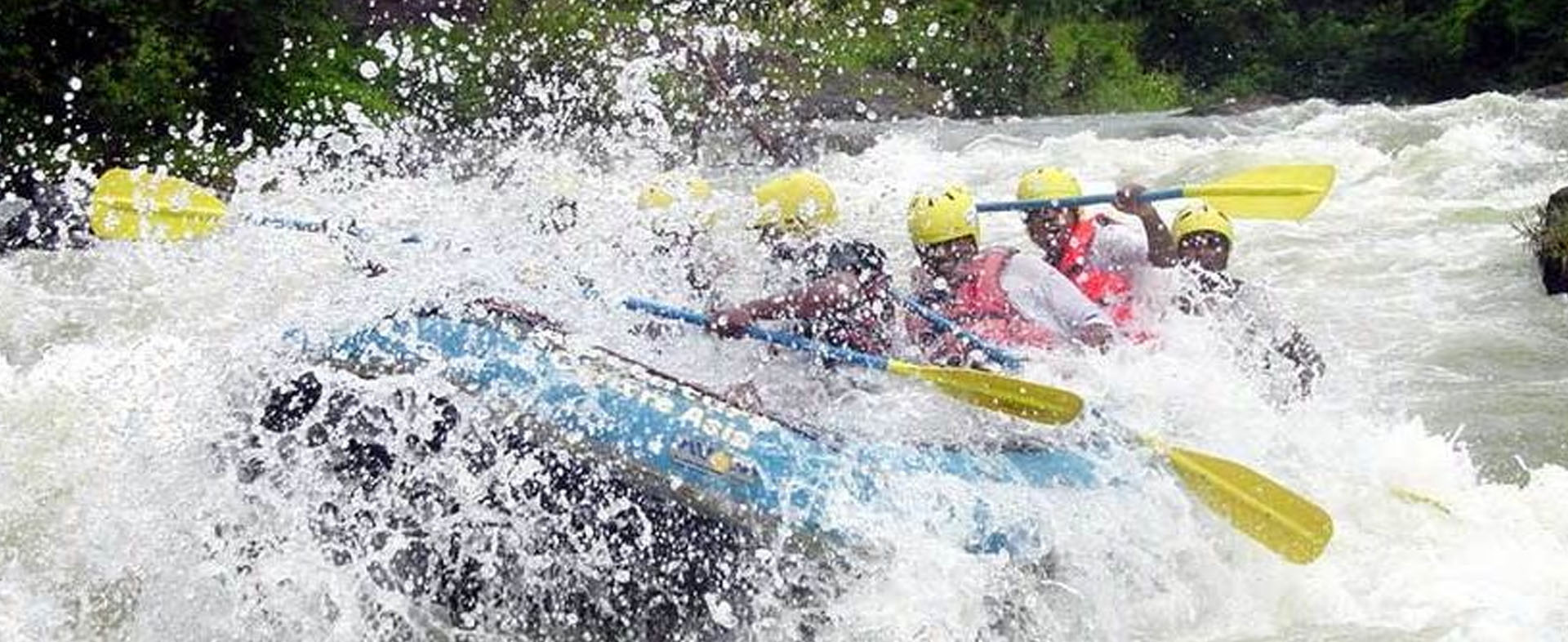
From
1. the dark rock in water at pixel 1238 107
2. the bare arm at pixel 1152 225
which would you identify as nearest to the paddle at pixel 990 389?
the bare arm at pixel 1152 225

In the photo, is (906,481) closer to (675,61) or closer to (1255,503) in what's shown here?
(1255,503)

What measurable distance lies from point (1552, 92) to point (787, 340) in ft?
47.5

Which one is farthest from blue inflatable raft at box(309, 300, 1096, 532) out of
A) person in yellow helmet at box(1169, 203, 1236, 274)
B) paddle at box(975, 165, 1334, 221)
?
paddle at box(975, 165, 1334, 221)

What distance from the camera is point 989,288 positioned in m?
5.83

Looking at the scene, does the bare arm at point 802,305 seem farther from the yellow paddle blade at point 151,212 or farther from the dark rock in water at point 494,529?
the yellow paddle blade at point 151,212

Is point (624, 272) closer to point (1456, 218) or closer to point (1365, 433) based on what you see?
point (1365, 433)

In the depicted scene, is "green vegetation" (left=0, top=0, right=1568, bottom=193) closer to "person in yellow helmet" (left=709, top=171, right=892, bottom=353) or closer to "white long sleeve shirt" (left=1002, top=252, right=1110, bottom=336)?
"person in yellow helmet" (left=709, top=171, right=892, bottom=353)

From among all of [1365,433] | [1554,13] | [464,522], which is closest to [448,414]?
[464,522]

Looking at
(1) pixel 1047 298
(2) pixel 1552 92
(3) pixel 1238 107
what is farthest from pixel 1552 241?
(3) pixel 1238 107

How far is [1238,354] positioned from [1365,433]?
553 mm

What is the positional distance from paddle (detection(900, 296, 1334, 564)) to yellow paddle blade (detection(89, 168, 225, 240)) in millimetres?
3537

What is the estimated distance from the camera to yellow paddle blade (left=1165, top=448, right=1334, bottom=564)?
496 centimetres

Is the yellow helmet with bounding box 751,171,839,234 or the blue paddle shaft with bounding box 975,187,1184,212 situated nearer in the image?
the yellow helmet with bounding box 751,171,839,234

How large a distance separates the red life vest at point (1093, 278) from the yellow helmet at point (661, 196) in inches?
56.3
